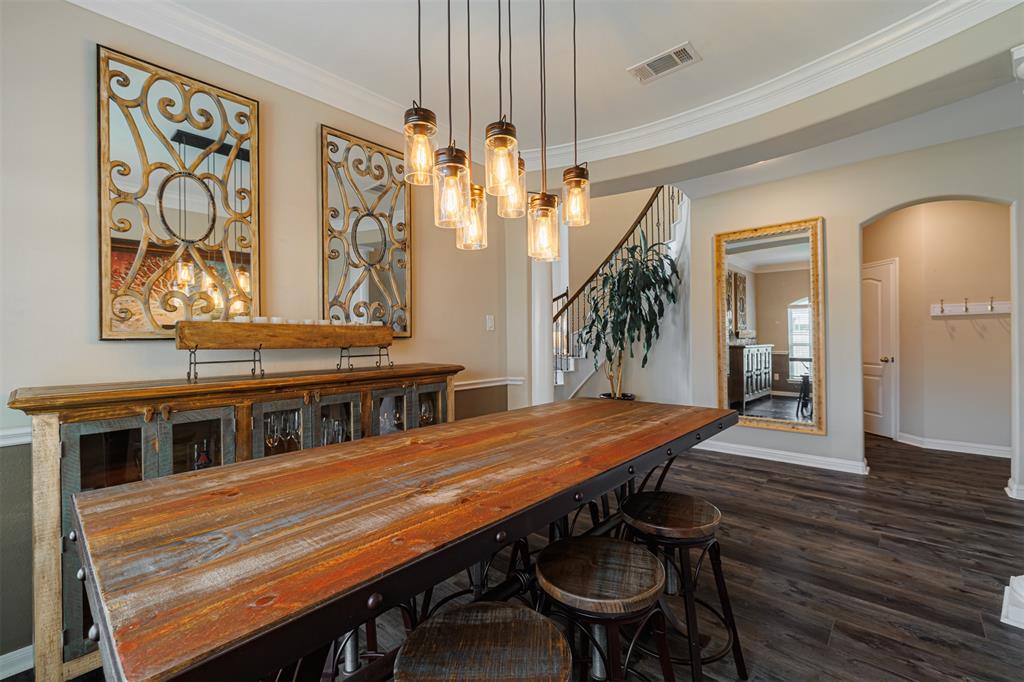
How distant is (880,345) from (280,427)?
6.28 metres

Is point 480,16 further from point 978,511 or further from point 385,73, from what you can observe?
point 978,511

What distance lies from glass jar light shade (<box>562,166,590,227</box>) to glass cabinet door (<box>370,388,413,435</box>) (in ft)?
4.46

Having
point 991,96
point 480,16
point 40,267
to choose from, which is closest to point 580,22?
point 480,16

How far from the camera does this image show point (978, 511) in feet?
9.78

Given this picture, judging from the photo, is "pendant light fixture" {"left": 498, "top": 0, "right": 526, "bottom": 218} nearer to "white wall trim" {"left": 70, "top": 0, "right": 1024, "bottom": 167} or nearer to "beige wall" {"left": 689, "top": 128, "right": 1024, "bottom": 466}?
"white wall trim" {"left": 70, "top": 0, "right": 1024, "bottom": 167}

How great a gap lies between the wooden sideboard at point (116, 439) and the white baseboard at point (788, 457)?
13.0ft

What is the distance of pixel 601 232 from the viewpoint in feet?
24.7

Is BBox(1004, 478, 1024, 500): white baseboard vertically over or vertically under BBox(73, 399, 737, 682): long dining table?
under

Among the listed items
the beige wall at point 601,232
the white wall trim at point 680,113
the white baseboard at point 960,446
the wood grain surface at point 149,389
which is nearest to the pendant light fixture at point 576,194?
the wood grain surface at point 149,389

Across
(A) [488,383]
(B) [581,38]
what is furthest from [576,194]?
(A) [488,383]

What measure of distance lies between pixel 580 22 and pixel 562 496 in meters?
2.32

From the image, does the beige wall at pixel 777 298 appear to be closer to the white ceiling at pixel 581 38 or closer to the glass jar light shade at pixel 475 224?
the white ceiling at pixel 581 38

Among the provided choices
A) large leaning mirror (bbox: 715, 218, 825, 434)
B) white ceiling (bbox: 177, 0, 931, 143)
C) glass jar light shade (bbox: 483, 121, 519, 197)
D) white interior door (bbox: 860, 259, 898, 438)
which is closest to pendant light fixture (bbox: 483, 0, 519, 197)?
glass jar light shade (bbox: 483, 121, 519, 197)

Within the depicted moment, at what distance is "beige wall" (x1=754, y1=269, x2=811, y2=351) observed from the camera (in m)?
4.18
